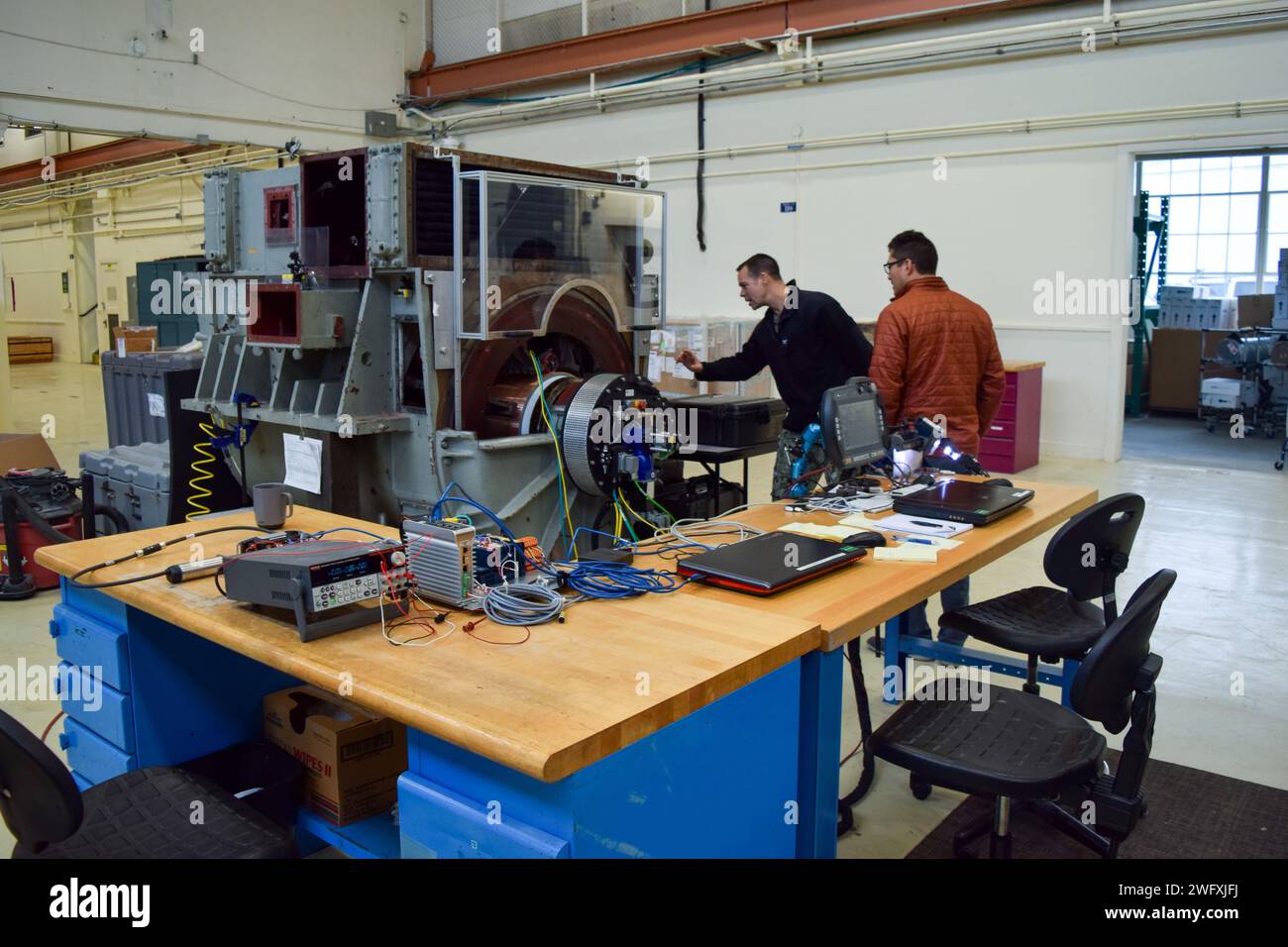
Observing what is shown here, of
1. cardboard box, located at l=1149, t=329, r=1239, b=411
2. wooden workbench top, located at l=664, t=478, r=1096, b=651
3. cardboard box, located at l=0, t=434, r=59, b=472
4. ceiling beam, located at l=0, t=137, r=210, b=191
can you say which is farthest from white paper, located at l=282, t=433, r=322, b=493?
cardboard box, located at l=1149, t=329, r=1239, b=411

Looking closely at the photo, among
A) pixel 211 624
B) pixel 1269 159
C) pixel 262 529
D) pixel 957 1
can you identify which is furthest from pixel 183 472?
pixel 1269 159

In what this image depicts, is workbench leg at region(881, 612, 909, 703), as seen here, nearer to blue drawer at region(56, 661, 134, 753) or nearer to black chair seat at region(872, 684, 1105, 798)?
black chair seat at region(872, 684, 1105, 798)

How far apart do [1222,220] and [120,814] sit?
1143cm

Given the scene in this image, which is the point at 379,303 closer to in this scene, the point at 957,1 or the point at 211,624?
the point at 211,624

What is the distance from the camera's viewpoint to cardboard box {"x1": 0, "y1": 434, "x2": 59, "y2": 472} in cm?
491

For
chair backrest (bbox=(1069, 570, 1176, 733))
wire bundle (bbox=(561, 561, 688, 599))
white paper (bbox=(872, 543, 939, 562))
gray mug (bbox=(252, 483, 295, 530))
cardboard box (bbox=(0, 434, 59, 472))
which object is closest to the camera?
chair backrest (bbox=(1069, 570, 1176, 733))

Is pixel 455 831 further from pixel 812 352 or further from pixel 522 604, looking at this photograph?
pixel 812 352

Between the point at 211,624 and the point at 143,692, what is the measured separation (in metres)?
0.51

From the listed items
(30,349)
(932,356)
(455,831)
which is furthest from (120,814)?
(30,349)

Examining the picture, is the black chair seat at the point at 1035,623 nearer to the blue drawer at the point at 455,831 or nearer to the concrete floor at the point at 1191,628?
the concrete floor at the point at 1191,628

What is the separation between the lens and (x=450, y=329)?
314 centimetres

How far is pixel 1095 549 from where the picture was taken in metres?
2.33

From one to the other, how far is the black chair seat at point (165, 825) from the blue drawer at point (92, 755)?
23cm

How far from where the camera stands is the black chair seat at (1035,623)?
2.43 metres
